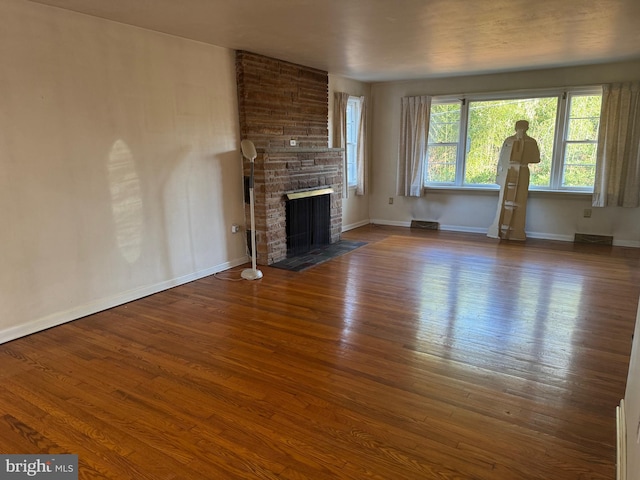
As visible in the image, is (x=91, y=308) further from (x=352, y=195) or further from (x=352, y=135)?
(x=352, y=135)

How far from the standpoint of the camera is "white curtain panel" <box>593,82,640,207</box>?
5.29 metres

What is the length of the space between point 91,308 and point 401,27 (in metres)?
3.43

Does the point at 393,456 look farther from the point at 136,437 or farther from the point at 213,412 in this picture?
the point at 136,437

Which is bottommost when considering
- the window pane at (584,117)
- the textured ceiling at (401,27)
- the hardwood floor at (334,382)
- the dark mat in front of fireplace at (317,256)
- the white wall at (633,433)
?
the hardwood floor at (334,382)

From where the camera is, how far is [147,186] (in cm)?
372

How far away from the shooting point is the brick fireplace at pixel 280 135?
4.58 m

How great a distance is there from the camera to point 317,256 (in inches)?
204

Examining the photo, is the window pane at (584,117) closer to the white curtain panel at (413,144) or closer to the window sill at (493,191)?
the window sill at (493,191)

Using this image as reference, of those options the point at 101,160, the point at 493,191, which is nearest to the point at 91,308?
Answer: the point at 101,160

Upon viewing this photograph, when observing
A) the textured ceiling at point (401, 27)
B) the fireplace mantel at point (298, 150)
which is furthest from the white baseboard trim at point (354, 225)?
the textured ceiling at point (401, 27)

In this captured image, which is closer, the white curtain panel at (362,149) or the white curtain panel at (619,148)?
the white curtain panel at (619,148)

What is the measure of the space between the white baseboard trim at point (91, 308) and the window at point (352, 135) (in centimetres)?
316

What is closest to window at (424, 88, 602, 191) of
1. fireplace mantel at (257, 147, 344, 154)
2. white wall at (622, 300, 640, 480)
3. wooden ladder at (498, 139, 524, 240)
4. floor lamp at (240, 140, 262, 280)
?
wooden ladder at (498, 139, 524, 240)

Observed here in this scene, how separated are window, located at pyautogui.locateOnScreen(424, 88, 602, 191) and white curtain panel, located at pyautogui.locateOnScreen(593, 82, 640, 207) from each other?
179 millimetres
